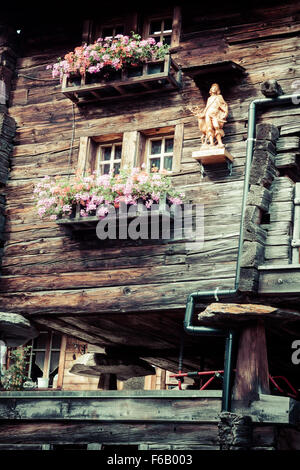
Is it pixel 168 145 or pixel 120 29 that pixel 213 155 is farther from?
pixel 120 29

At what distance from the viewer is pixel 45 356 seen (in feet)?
56.5

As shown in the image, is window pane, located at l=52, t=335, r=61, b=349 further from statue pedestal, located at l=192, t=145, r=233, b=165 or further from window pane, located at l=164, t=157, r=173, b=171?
statue pedestal, located at l=192, t=145, r=233, b=165

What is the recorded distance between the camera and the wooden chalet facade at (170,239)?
10.0 metres

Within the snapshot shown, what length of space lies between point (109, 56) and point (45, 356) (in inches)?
301

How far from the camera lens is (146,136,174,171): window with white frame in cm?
1186

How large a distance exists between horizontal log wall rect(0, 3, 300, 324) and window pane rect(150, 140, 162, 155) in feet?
1.15

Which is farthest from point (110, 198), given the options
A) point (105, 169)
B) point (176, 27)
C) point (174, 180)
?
point (176, 27)

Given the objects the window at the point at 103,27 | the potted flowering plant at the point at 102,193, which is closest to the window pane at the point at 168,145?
the potted flowering plant at the point at 102,193

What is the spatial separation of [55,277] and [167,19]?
441cm

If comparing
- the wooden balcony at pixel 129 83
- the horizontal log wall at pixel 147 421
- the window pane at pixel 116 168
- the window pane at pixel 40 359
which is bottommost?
Result: the horizontal log wall at pixel 147 421

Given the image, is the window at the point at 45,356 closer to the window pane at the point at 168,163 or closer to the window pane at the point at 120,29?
the window pane at the point at 168,163

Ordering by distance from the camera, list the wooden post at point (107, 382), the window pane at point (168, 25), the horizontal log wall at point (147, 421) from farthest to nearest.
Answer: the wooden post at point (107, 382) < the window pane at point (168, 25) < the horizontal log wall at point (147, 421)
